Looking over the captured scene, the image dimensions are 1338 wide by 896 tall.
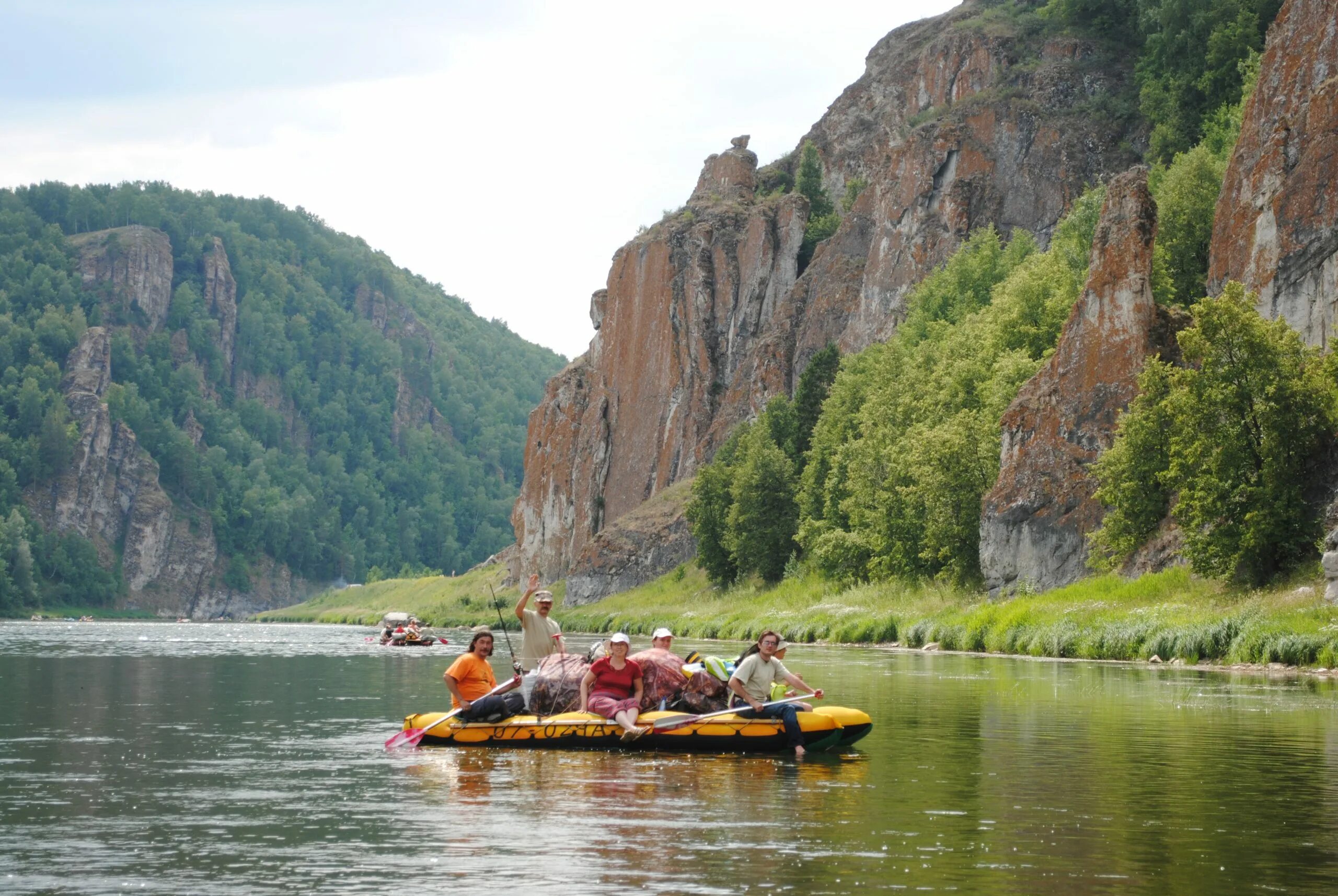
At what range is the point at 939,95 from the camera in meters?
115

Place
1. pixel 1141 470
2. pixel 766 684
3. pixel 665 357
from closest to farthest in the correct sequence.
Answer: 1. pixel 766 684
2. pixel 1141 470
3. pixel 665 357

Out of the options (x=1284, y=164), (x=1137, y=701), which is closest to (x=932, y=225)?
(x=1284, y=164)

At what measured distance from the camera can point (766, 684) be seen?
24141 millimetres

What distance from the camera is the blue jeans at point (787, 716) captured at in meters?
23.1

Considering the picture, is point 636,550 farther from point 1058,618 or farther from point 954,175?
point 1058,618

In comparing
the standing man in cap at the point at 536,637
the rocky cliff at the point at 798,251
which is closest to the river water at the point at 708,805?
the standing man in cap at the point at 536,637

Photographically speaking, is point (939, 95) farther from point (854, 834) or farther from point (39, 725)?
point (854, 834)

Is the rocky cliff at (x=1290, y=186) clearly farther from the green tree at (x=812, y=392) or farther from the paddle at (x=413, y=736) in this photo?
the green tree at (x=812, y=392)

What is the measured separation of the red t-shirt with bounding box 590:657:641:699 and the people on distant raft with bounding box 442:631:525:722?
139 cm

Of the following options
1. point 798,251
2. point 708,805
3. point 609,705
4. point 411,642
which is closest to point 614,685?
point 609,705

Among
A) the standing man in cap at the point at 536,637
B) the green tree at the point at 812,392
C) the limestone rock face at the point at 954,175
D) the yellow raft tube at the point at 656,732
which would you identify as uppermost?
the limestone rock face at the point at 954,175

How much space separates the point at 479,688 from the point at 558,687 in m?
1.39

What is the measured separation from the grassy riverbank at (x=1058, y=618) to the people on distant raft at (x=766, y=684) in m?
18.1

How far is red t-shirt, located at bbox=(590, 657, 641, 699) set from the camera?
2480cm
